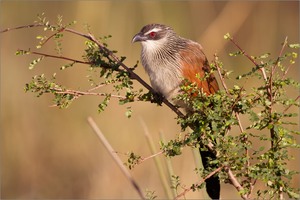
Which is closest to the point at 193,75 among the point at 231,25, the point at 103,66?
the point at 103,66

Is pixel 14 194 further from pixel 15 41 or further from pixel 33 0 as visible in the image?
pixel 33 0

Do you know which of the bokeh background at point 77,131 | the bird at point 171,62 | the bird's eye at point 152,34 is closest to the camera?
the bird at point 171,62

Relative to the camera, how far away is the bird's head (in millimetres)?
2896

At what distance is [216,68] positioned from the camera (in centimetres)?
200

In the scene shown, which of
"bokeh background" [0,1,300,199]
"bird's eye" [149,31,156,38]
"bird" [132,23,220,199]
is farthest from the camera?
"bokeh background" [0,1,300,199]

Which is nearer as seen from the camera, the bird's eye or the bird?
the bird

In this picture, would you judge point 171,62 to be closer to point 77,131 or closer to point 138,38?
point 138,38

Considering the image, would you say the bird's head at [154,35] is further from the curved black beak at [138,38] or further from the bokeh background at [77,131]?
the bokeh background at [77,131]

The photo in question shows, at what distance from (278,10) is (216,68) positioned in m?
3.92

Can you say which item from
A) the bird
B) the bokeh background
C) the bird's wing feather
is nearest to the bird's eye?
the bird

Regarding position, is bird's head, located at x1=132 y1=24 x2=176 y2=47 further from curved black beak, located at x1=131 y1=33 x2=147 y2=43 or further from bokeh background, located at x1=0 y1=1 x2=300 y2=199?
bokeh background, located at x1=0 y1=1 x2=300 y2=199

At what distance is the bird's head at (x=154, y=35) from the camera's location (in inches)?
114

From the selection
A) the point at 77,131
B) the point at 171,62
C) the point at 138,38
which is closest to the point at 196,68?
the point at 171,62

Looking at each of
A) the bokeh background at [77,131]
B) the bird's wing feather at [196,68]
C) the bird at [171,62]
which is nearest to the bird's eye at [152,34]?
the bird at [171,62]
